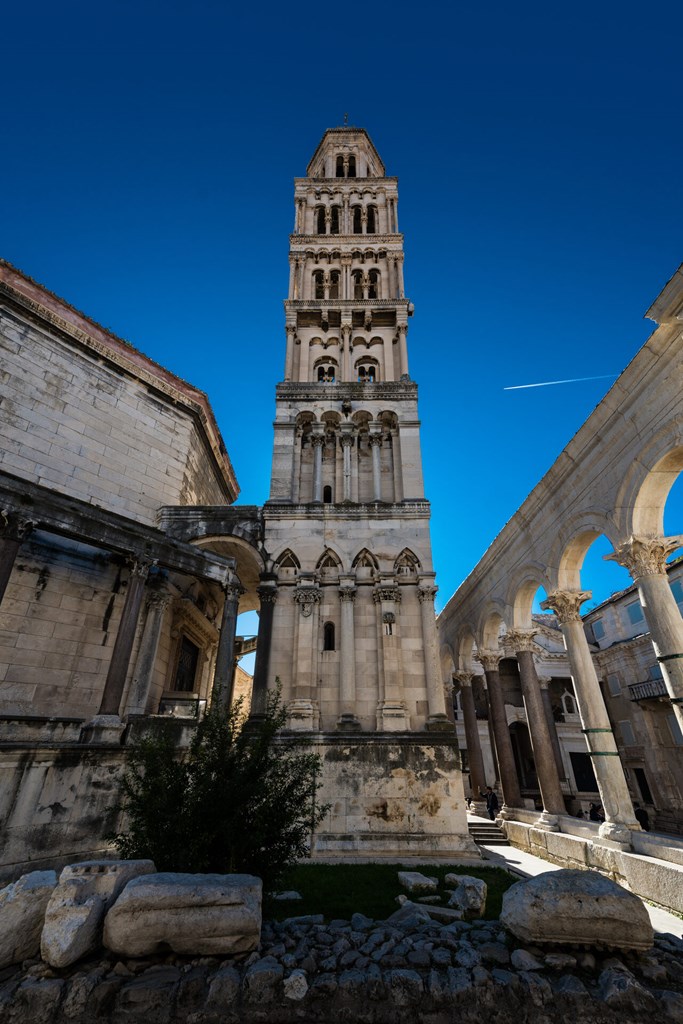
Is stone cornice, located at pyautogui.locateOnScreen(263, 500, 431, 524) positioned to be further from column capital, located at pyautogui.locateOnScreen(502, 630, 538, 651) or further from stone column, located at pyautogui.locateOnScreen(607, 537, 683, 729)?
stone column, located at pyautogui.locateOnScreen(607, 537, 683, 729)

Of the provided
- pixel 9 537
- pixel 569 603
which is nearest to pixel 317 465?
pixel 569 603

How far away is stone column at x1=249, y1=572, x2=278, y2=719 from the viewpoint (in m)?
14.2

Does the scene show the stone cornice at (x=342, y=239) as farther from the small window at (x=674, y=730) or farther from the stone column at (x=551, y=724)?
the small window at (x=674, y=730)

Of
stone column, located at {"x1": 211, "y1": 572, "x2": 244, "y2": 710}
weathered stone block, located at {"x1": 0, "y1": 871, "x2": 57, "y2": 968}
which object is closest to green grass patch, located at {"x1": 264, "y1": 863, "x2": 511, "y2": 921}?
weathered stone block, located at {"x1": 0, "y1": 871, "x2": 57, "y2": 968}

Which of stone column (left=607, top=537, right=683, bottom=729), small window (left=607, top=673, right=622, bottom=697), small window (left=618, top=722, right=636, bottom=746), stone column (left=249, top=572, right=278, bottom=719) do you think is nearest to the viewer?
stone column (left=607, top=537, right=683, bottom=729)

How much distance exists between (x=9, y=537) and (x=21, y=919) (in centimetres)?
854

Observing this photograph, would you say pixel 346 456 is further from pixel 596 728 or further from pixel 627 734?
pixel 627 734

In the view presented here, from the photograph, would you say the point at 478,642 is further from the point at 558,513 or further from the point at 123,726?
the point at 123,726

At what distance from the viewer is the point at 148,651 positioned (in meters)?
14.2

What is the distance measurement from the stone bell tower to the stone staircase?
492 cm

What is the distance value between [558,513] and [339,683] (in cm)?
857

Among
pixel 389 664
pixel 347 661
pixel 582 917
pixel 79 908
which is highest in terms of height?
pixel 347 661

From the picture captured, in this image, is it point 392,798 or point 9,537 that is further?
point 392,798

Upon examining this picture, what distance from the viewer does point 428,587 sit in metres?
15.5
